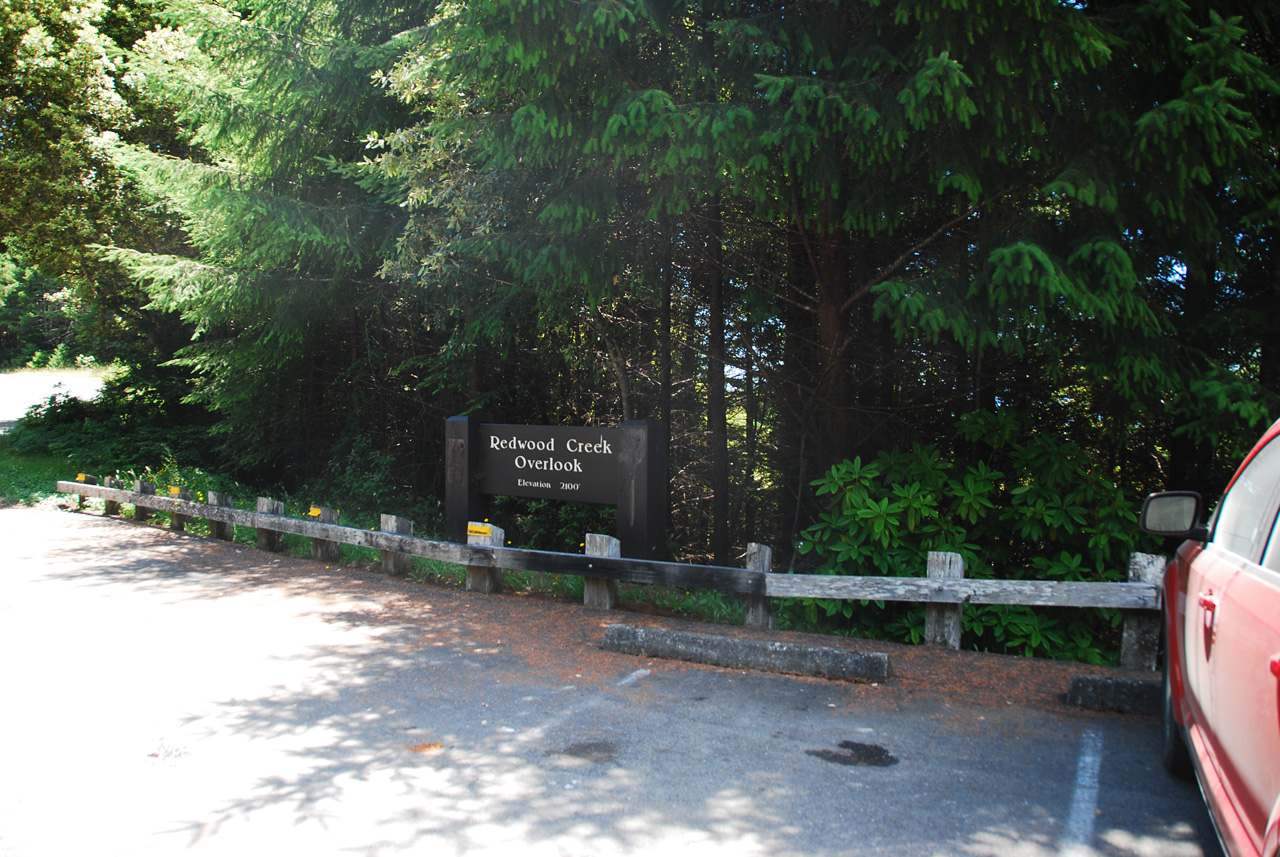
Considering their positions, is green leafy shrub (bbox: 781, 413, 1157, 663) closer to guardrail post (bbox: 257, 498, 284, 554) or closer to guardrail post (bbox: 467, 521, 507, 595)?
guardrail post (bbox: 467, 521, 507, 595)

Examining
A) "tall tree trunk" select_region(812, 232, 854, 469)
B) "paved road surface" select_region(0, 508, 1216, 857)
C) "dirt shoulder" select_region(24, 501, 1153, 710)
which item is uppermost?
"tall tree trunk" select_region(812, 232, 854, 469)

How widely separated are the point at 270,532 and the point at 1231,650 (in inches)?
430

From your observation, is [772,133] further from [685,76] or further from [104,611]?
[104,611]

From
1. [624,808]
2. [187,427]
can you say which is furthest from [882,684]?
[187,427]

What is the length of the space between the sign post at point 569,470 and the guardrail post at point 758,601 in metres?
1.16

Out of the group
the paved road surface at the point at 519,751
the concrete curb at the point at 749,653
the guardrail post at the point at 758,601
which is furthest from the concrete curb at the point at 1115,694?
the guardrail post at the point at 758,601

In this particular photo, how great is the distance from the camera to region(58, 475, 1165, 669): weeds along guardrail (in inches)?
262

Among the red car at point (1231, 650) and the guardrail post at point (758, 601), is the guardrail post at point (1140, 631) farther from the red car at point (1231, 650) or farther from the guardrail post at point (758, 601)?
the guardrail post at point (758, 601)

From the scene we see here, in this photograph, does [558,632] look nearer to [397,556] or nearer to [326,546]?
[397,556]

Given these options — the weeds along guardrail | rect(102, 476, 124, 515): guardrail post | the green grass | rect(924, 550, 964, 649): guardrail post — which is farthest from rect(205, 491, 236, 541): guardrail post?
rect(924, 550, 964, 649): guardrail post

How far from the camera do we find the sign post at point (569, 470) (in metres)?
8.73

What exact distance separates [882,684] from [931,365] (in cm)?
546

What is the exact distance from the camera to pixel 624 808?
14.0ft

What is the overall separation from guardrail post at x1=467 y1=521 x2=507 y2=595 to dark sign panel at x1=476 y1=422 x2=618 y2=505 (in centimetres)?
57
